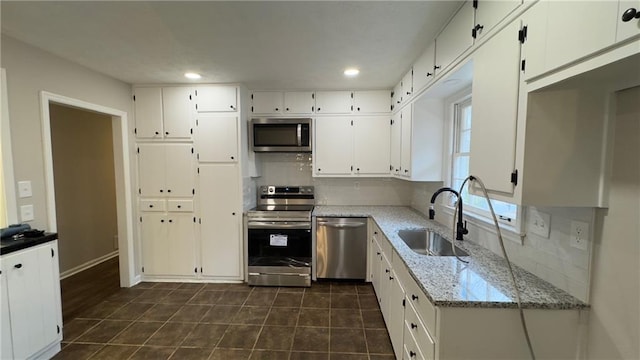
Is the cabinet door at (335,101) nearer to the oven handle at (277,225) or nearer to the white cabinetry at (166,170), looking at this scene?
the oven handle at (277,225)

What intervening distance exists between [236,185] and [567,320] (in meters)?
3.09

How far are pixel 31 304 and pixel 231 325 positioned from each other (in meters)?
1.47

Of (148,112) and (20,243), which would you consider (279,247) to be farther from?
(148,112)

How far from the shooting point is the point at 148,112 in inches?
129

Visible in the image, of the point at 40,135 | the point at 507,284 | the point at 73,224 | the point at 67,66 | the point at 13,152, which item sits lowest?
the point at 73,224

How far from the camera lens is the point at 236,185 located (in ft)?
10.8

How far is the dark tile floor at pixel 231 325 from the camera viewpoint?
2.13 m

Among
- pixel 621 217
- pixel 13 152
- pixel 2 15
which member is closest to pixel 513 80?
pixel 621 217

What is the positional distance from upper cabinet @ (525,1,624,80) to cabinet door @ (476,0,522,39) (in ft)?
0.48

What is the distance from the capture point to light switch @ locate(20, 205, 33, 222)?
6.85 ft

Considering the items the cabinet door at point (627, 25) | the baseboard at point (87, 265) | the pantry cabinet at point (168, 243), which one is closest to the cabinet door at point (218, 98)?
the pantry cabinet at point (168, 243)

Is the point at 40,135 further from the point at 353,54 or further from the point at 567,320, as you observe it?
the point at 567,320

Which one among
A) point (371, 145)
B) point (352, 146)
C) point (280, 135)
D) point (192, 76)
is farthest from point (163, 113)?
point (371, 145)

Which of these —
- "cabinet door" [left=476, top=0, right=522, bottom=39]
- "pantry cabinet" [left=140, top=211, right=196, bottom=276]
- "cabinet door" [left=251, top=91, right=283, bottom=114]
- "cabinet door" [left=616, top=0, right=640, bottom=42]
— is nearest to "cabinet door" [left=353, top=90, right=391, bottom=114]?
"cabinet door" [left=251, top=91, right=283, bottom=114]
